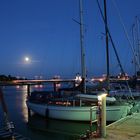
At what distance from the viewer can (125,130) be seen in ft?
40.9

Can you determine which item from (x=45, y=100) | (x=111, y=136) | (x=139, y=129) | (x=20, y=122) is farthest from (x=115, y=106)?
(x=111, y=136)

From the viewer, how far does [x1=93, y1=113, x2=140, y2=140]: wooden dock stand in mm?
11234

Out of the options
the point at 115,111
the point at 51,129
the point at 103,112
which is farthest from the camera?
the point at 51,129

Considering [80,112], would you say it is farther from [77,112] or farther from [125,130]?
[125,130]

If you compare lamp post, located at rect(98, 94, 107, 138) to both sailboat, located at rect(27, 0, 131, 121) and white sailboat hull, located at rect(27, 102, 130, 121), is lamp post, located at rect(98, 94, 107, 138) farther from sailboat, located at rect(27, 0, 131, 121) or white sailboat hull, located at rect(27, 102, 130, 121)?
white sailboat hull, located at rect(27, 102, 130, 121)

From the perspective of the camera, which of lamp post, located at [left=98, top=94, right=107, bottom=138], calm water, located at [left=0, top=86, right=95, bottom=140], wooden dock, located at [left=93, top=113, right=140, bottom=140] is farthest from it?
calm water, located at [left=0, top=86, right=95, bottom=140]

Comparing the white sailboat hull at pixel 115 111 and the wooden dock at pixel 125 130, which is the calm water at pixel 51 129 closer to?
the white sailboat hull at pixel 115 111

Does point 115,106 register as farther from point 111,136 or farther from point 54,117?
point 111,136

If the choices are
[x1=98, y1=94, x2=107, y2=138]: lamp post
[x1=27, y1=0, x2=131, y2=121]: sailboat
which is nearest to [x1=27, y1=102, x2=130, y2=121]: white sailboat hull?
[x1=27, y1=0, x2=131, y2=121]: sailboat

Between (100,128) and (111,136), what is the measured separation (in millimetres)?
501

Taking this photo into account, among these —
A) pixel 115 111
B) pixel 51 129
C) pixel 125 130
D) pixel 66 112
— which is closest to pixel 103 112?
pixel 125 130

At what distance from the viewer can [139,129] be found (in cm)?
1262

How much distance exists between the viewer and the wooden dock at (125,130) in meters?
11.2

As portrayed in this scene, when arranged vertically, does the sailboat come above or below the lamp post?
below
